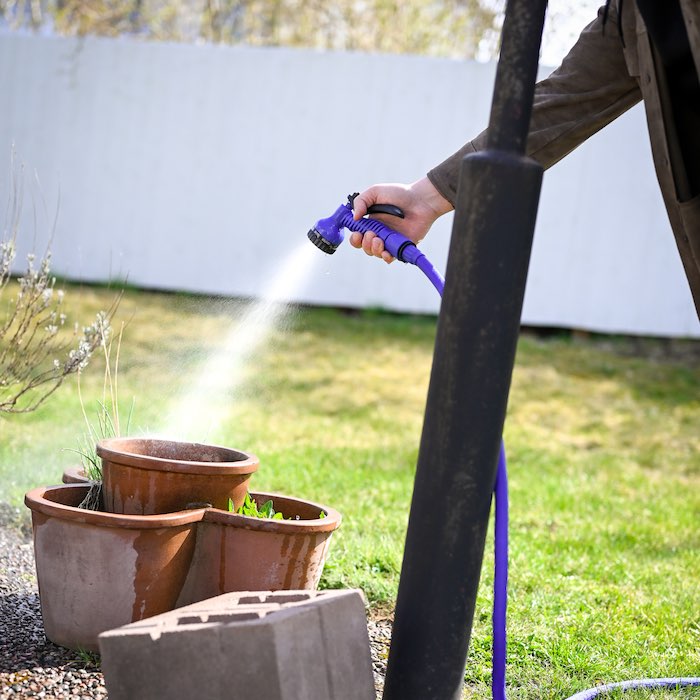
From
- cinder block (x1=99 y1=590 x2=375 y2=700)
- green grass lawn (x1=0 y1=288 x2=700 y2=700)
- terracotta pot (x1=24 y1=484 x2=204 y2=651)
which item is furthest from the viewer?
green grass lawn (x1=0 y1=288 x2=700 y2=700)

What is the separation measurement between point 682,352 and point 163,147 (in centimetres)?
468

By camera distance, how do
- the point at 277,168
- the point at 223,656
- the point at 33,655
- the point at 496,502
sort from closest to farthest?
1. the point at 223,656
2. the point at 496,502
3. the point at 33,655
4. the point at 277,168

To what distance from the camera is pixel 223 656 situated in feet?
4.87

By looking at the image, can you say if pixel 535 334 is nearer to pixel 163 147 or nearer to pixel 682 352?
pixel 682 352

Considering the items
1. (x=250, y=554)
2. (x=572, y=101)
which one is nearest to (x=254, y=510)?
(x=250, y=554)

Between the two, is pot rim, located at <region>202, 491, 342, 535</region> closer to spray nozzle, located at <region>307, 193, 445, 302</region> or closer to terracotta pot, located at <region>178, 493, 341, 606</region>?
terracotta pot, located at <region>178, 493, 341, 606</region>

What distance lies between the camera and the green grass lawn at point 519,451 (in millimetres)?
2459

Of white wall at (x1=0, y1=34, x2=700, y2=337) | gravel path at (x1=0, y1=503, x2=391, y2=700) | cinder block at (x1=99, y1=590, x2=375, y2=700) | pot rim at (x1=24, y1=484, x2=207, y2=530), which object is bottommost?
gravel path at (x1=0, y1=503, x2=391, y2=700)

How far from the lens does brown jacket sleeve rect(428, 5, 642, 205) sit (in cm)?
199

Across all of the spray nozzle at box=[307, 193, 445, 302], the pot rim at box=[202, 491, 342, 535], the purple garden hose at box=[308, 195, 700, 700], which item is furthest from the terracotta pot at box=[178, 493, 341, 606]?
the spray nozzle at box=[307, 193, 445, 302]

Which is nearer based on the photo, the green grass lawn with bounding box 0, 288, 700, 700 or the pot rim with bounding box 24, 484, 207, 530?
the pot rim with bounding box 24, 484, 207, 530

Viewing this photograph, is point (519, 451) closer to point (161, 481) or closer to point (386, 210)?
point (386, 210)

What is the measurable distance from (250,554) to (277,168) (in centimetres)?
645

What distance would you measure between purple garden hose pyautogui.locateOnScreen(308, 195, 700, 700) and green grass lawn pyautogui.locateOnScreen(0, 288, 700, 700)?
43 millimetres
